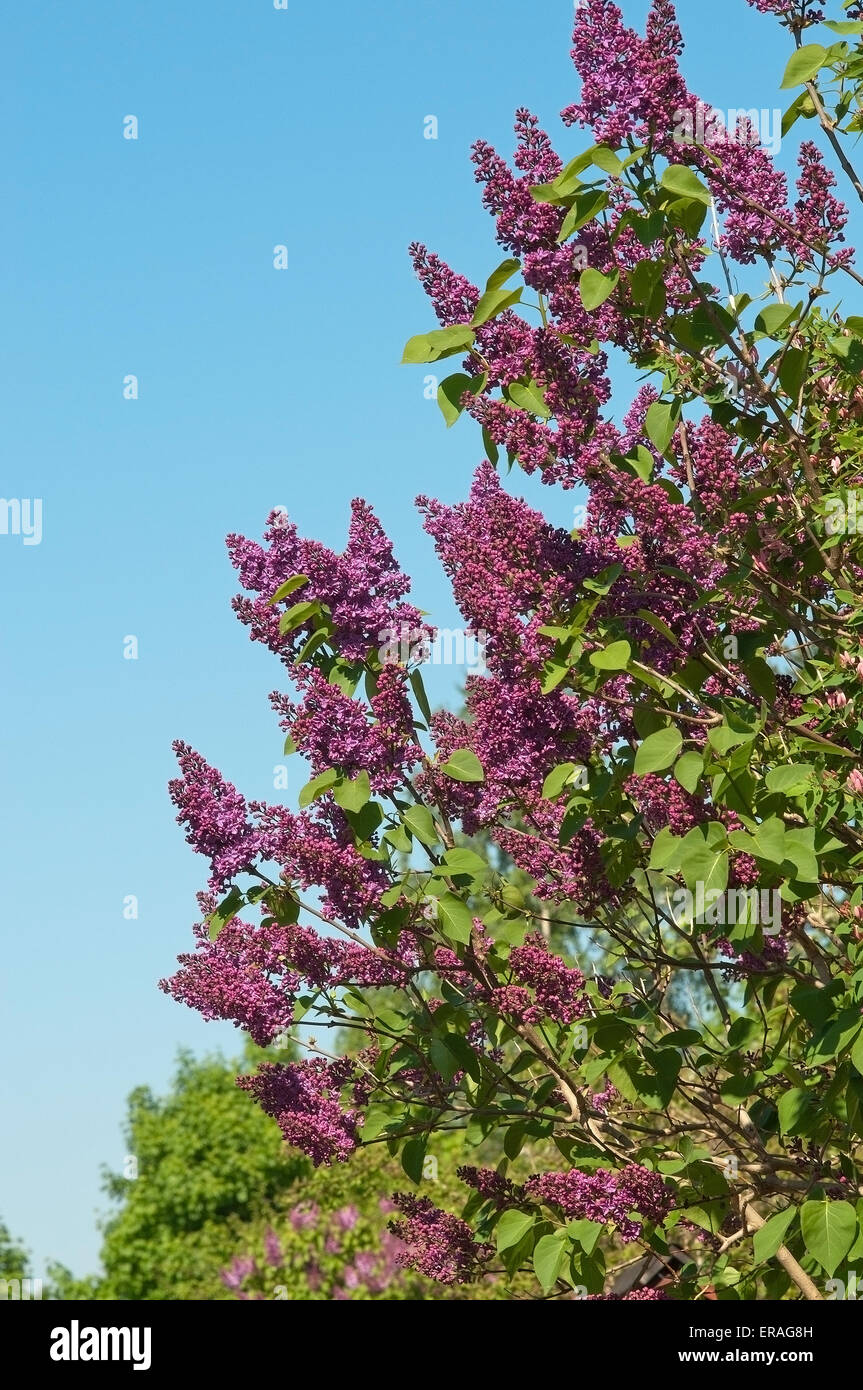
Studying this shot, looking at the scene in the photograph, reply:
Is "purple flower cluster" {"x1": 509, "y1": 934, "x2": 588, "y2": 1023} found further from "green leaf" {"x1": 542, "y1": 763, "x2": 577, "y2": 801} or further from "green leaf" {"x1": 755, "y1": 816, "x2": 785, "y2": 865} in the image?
"green leaf" {"x1": 755, "y1": 816, "x2": 785, "y2": 865}

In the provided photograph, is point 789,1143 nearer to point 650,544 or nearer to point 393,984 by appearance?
point 393,984

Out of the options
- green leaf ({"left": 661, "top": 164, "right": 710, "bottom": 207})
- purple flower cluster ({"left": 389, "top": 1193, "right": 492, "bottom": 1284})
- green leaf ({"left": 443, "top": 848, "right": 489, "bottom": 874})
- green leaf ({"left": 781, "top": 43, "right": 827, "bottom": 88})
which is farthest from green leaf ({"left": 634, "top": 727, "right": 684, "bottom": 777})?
purple flower cluster ({"left": 389, "top": 1193, "right": 492, "bottom": 1284})

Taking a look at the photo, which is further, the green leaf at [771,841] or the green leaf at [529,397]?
the green leaf at [529,397]

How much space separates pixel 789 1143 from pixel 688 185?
353 centimetres

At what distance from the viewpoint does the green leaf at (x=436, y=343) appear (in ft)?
14.3

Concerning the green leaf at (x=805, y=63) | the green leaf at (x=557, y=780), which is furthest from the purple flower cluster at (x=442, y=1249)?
the green leaf at (x=805, y=63)

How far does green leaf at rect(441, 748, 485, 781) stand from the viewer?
525 centimetres

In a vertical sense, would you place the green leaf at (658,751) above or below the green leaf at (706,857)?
above

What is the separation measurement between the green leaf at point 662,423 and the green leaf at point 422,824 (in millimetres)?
1419

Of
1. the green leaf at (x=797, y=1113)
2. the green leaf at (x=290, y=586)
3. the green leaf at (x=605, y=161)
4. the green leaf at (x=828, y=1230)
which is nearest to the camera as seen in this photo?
the green leaf at (x=605, y=161)

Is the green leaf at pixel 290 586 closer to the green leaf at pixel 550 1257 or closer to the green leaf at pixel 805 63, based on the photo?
the green leaf at pixel 805 63
